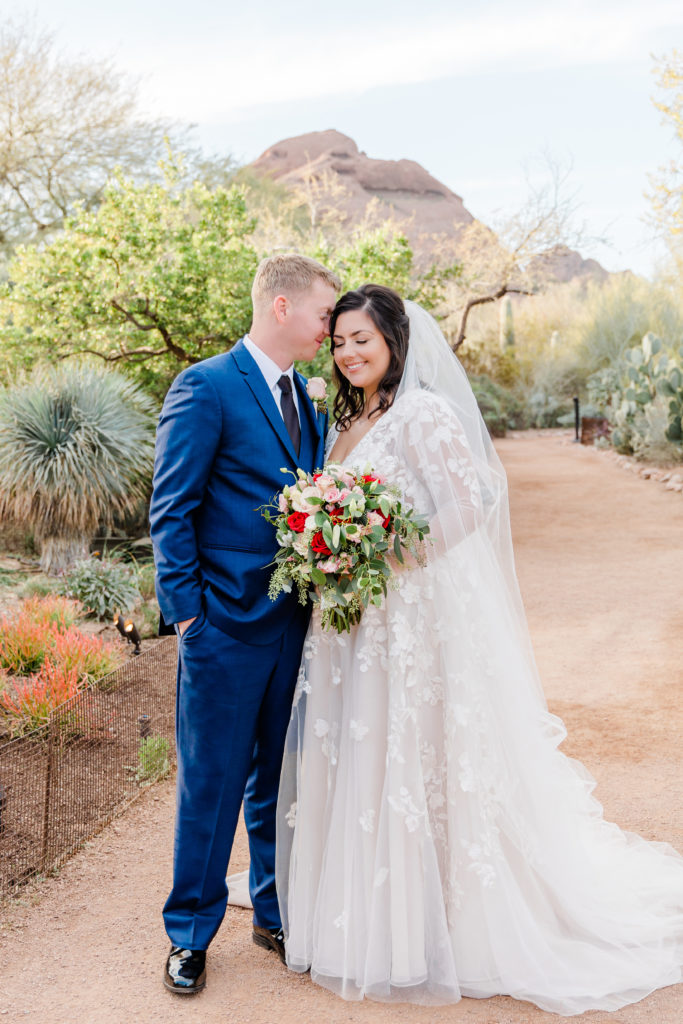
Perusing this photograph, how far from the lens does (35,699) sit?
4.77 meters

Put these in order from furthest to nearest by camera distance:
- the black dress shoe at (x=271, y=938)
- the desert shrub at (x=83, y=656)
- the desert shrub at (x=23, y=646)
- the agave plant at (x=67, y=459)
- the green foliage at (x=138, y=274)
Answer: the green foliage at (x=138, y=274) → the agave plant at (x=67, y=459) → the desert shrub at (x=23, y=646) → the desert shrub at (x=83, y=656) → the black dress shoe at (x=271, y=938)

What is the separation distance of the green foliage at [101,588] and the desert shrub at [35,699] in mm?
1941

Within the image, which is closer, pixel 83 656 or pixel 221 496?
pixel 221 496

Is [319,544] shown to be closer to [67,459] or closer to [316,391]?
[316,391]

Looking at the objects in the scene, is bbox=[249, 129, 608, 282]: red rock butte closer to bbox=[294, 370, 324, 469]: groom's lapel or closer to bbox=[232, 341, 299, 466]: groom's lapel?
bbox=[294, 370, 324, 469]: groom's lapel

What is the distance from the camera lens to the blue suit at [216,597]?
280 centimetres

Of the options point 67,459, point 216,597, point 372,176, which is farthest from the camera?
point 372,176

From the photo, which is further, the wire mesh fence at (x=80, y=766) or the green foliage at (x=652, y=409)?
the green foliage at (x=652, y=409)

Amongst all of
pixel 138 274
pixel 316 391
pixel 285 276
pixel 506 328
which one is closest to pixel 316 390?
pixel 316 391

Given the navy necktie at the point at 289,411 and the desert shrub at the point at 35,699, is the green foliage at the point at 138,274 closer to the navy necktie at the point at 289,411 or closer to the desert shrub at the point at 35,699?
the desert shrub at the point at 35,699

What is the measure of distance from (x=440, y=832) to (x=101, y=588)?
4.87 m

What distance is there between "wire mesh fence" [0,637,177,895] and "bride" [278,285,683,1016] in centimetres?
134

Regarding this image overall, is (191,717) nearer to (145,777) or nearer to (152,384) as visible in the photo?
(145,777)

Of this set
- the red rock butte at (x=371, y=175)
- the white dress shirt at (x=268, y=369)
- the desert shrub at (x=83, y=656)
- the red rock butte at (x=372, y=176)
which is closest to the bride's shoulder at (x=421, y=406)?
the white dress shirt at (x=268, y=369)
